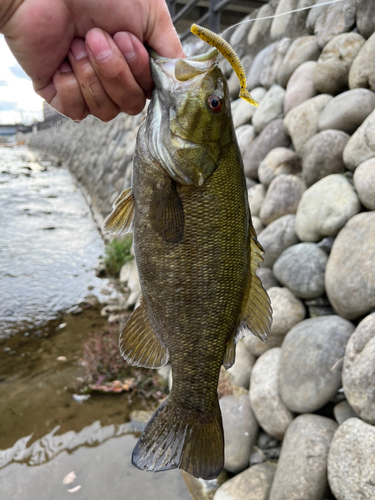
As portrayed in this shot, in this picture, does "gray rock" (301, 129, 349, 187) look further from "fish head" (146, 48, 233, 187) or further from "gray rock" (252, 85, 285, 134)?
"fish head" (146, 48, 233, 187)

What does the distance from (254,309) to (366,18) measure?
4.02 m

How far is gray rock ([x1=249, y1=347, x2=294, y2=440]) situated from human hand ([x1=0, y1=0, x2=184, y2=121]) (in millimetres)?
2822

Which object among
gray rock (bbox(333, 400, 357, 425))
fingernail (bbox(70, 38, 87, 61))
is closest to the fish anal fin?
fingernail (bbox(70, 38, 87, 61))

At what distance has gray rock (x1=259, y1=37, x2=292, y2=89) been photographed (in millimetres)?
5746

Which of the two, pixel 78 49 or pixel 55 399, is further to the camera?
pixel 55 399

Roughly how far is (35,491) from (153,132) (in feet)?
11.9

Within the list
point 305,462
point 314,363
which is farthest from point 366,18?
point 305,462

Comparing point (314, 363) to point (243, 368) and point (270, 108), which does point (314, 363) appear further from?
point (270, 108)

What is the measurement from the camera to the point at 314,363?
3.36 metres

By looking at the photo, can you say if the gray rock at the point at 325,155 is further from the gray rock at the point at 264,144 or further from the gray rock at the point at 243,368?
the gray rock at the point at 243,368

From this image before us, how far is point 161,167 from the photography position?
162 centimetres

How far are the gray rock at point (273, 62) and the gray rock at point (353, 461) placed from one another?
4698 mm

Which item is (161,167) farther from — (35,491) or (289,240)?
(35,491)

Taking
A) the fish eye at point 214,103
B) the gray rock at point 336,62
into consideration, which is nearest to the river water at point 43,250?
the gray rock at point 336,62
